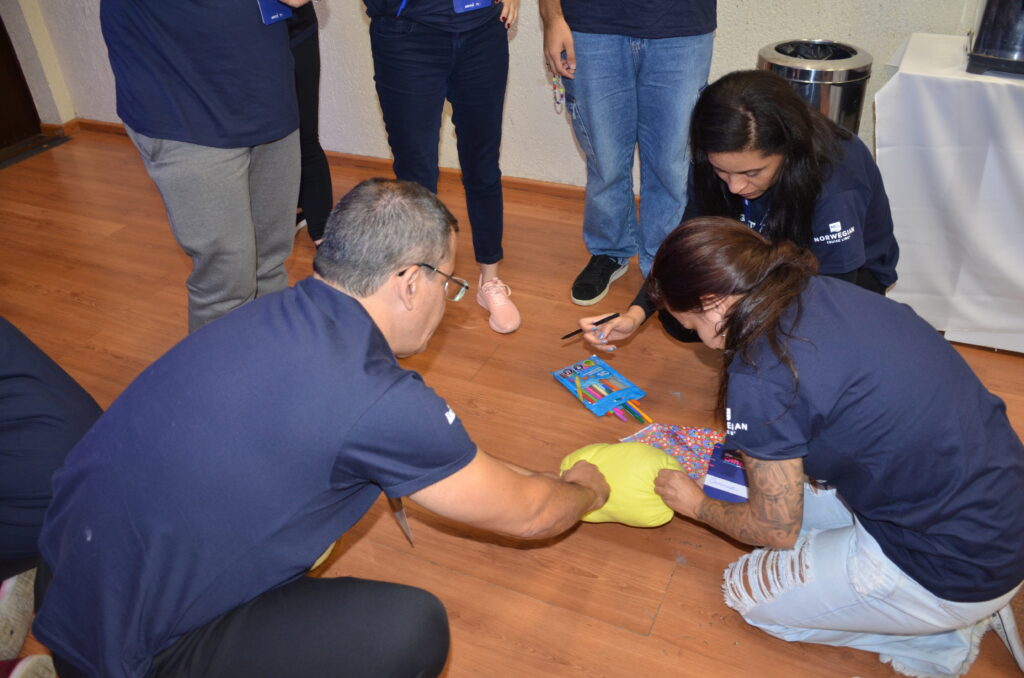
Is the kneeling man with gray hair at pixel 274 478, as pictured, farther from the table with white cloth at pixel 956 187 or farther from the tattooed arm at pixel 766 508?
the table with white cloth at pixel 956 187

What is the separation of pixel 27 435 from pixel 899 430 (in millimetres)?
1442

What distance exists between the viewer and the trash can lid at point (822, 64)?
2225 millimetres

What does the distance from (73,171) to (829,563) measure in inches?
140

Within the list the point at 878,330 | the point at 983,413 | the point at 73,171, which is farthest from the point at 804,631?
the point at 73,171

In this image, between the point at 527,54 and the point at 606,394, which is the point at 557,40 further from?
the point at 606,394

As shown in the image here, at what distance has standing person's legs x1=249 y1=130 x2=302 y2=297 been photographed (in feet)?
6.58

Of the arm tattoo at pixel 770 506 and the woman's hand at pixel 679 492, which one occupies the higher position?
the arm tattoo at pixel 770 506

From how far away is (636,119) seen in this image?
2441 millimetres

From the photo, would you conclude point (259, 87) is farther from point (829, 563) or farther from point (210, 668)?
point (829, 563)

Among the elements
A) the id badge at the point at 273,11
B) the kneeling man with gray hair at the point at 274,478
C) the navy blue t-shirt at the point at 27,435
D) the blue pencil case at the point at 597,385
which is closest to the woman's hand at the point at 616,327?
the blue pencil case at the point at 597,385

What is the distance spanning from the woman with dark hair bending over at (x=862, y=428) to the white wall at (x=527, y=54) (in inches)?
58.4

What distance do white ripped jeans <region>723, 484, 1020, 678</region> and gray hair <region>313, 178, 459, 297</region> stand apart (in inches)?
35.2

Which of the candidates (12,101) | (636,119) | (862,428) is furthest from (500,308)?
(12,101)

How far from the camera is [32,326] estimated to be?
105 inches
